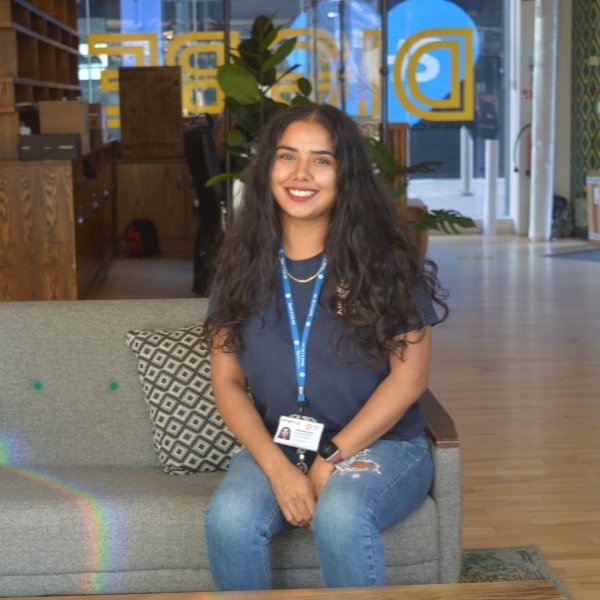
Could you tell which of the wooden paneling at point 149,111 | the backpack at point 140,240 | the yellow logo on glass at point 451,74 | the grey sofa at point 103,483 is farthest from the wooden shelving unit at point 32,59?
the grey sofa at point 103,483

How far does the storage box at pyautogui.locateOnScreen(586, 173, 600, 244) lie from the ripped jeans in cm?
887

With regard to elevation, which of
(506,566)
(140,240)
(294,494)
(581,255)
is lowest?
(506,566)

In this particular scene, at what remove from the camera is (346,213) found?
8.67ft

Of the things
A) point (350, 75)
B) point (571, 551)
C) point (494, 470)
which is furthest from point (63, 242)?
point (350, 75)

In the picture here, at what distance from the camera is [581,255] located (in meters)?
10.4

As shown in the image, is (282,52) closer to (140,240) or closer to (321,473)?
(321,473)

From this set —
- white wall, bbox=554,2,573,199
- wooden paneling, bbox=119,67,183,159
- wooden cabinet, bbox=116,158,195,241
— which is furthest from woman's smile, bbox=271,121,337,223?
white wall, bbox=554,2,573,199

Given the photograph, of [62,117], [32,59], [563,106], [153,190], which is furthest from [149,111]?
[563,106]

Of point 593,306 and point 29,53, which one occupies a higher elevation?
point 29,53

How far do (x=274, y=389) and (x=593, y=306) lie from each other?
18.3 feet

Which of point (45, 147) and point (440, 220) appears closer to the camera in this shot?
point (440, 220)

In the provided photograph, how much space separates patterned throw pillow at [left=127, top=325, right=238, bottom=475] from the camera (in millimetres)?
2994

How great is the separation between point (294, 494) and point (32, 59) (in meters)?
6.49

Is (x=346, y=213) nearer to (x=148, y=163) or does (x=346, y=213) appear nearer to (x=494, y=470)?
(x=494, y=470)
